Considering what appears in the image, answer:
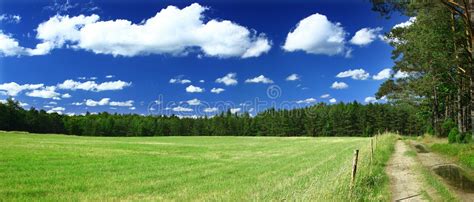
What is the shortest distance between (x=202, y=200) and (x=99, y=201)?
3201 millimetres

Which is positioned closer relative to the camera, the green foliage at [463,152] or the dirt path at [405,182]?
the dirt path at [405,182]

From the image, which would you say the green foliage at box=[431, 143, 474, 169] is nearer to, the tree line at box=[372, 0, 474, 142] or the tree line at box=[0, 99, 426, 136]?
the tree line at box=[372, 0, 474, 142]

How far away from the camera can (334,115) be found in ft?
454

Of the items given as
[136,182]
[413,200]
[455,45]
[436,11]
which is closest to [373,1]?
[436,11]

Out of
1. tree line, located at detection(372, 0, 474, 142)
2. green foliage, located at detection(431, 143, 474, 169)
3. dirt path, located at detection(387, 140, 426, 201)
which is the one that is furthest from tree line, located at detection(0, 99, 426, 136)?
dirt path, located at detection(387, 140, 426, 201)

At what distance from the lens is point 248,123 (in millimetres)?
156750

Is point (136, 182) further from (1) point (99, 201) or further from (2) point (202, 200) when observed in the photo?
(2) point (202, 200)

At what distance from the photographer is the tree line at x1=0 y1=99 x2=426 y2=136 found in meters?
122

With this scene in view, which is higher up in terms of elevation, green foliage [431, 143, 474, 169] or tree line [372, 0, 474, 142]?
tree line [372, 0, 474, 142]

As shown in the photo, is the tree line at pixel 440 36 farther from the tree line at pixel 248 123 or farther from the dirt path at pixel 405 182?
the tree line at pixel 248 123

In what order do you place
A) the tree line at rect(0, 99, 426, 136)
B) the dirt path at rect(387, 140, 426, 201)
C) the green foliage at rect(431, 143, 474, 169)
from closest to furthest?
1. the dirt path at rect(387, 140, 426, 201)
2. the green foliage at rect(431, 143, 474, 169)
3. the tree line at rect(0, 99, 426, 136)

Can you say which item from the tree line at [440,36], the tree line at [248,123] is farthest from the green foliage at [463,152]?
the tree line at [248,123]

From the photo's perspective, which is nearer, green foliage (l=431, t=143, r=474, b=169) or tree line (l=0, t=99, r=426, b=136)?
green foliage (l=431, t=143, r=474, b=169)

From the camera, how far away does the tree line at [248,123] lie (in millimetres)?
122088
